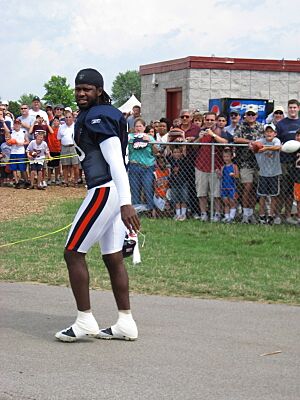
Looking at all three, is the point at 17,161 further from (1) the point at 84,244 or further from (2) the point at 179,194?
(1) the point at 84,244

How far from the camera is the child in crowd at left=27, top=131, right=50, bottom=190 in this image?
18.6 metres

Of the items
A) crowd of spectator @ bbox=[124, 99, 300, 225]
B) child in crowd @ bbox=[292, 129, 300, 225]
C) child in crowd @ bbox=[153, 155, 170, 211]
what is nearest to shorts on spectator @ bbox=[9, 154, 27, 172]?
crowd of spectator @ bbox=[124, 99, 300, 225]

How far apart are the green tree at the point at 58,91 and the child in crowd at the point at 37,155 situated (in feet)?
209

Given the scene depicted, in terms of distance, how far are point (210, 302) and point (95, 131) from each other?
2.42 m

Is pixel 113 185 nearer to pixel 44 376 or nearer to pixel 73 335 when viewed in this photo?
pixel 73 335

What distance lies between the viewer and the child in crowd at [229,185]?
13453 mm

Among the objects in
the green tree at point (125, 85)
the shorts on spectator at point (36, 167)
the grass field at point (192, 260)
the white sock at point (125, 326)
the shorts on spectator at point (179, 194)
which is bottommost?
the grass field at point (192, 260)

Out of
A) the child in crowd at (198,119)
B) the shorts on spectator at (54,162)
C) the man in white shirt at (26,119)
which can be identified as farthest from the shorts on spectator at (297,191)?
the man in white shirt at (26,119)

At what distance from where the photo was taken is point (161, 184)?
14.0 m

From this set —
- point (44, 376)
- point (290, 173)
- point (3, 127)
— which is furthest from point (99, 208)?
point (3, 127)

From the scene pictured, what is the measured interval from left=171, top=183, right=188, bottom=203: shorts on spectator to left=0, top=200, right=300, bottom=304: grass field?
47cm

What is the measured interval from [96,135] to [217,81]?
16.1 metres

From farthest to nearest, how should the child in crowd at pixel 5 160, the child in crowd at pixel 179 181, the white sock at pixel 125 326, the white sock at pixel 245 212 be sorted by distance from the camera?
the child in crowd at pixel 5 160, the child in crowd at pixel 179 181, the white sock at pixel 245 212, the white sock at pixel 125 326

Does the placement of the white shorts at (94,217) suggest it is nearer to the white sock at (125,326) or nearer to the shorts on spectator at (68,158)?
the white sock at (125,326)
